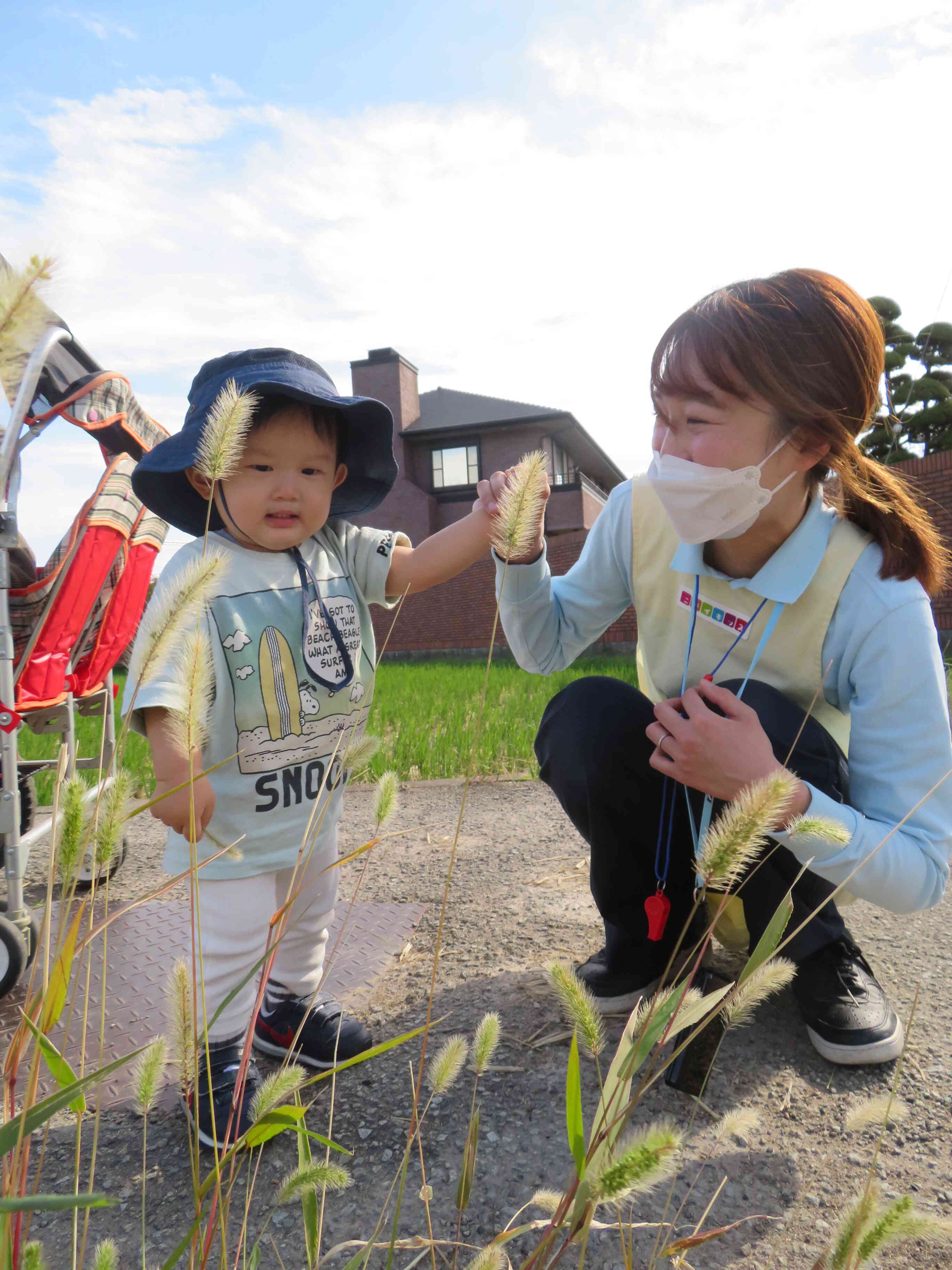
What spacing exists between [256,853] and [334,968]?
1.70 feet

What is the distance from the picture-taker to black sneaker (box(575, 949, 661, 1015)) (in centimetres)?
161

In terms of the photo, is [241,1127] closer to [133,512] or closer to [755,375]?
[755,375]

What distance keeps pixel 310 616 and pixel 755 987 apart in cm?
104

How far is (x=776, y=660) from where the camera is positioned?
159cm

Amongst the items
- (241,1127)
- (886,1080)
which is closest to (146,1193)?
(241,1127)

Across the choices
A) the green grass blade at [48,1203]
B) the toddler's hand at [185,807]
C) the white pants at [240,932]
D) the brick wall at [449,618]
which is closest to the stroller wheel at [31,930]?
the white pants at [240,932]

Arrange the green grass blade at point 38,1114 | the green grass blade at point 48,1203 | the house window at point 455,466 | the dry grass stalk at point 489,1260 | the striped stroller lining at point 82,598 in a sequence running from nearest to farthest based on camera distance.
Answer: the green grass blade at point 48,1203
the green grass blade at point 38,1114
the dry grass stalk at point 489,1260
the striped stroller lining at point 82,598
the house window at point 455,466

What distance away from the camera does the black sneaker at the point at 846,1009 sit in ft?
4.62

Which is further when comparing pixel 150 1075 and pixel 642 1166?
pixel 150 1075

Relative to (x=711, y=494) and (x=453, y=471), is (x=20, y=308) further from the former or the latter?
(x=453, y=471)

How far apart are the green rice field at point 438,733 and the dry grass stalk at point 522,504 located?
4.30 feet

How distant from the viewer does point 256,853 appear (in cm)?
149

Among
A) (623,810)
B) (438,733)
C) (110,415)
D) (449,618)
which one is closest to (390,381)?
(449,618)

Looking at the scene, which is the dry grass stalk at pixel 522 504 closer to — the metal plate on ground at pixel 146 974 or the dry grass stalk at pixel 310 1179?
the dry grass stalk at pixel 310 1179
